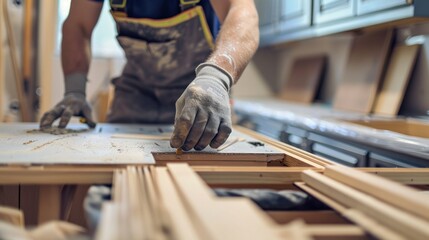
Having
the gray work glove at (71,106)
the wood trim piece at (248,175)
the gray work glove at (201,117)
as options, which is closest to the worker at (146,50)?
the gray work glove at (71,106)

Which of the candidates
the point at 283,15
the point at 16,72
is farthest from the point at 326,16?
the point at 16,72

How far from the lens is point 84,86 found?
1738mm

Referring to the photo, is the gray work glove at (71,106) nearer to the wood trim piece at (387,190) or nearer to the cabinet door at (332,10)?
the wood trim piece at (387,190)

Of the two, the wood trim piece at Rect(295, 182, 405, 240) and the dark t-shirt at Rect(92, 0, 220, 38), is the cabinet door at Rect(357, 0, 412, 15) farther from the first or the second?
the wood trim piece at Rect(295, 182, 405, 240)

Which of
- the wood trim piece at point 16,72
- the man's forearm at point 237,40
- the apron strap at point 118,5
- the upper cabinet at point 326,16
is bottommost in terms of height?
the wood trim piece at point 16,72

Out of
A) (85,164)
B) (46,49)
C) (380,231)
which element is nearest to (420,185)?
(380,231)

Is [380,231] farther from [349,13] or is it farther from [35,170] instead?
[349,13]

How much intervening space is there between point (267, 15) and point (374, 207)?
286cm

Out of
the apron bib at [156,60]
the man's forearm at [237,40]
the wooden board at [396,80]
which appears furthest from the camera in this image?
the wooden board at [396,80]

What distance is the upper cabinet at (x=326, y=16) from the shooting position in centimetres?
181

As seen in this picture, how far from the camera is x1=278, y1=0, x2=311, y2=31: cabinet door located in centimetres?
266

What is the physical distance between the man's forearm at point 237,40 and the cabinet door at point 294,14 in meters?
1.30

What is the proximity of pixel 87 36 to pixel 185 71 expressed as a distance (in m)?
0.43

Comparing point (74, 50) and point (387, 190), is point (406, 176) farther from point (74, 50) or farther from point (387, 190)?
point (74, 50)
